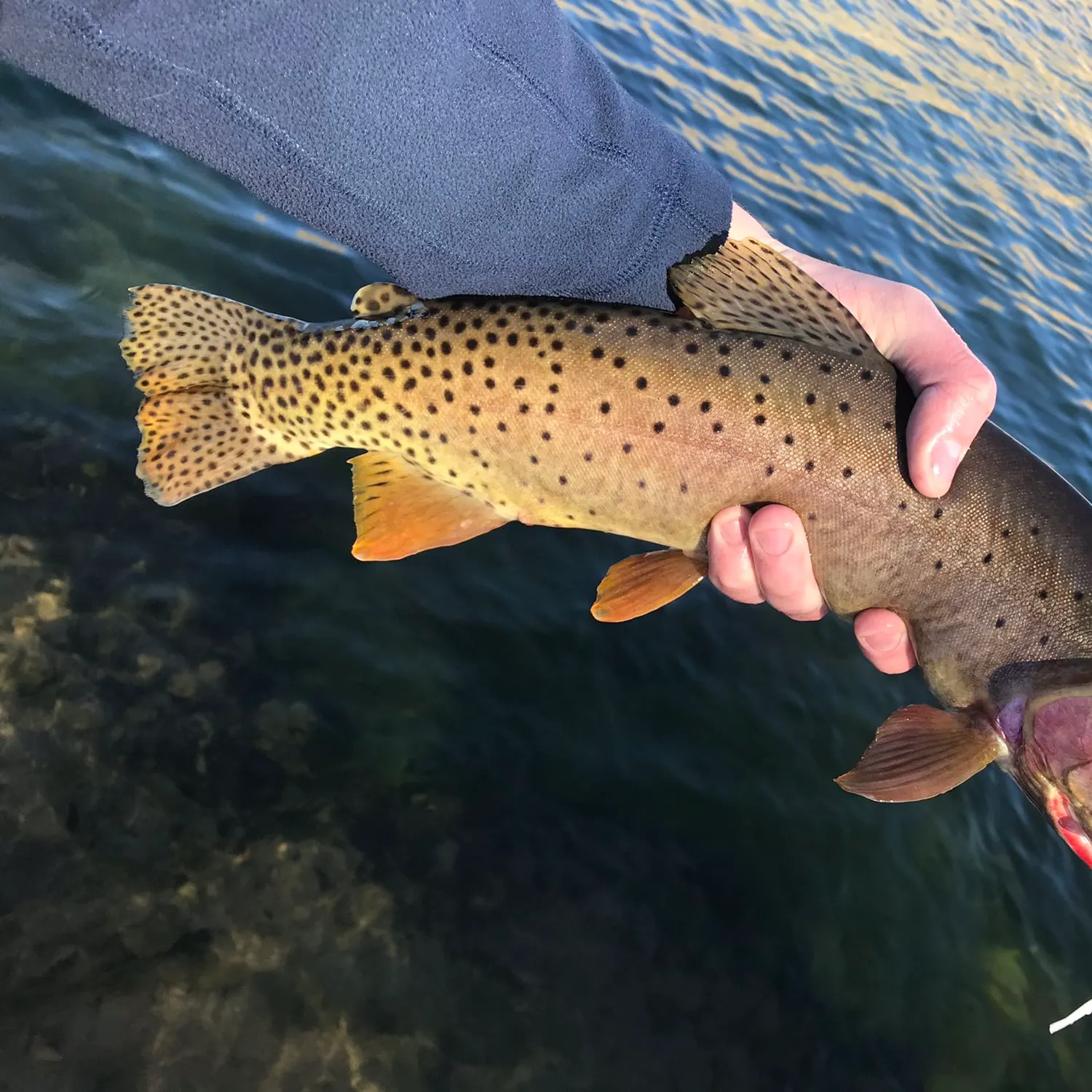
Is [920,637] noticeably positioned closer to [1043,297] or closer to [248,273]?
[248,273]

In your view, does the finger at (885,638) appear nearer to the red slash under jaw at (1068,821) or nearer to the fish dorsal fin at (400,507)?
the red slash under jaw at (1068,821)

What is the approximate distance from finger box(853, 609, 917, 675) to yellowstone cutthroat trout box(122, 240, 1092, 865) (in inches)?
1.9

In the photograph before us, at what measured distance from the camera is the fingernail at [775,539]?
324 centimetres

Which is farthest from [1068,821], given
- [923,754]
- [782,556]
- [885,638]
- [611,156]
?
[611,156]

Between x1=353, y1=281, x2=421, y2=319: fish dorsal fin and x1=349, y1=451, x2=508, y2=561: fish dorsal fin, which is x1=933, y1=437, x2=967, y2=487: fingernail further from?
x1=353, y1=281, x2=421, y2=319: fish dorsal fin

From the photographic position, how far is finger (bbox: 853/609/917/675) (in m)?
3.58

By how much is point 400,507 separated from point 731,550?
128 centimetres

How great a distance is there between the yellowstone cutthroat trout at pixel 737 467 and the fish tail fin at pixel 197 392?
0.54ft

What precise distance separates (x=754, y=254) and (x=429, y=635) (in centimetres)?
339

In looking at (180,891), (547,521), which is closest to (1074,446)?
(547,521)

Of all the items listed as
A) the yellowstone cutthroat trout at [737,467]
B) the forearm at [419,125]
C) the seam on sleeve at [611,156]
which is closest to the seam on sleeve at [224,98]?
the forearm at [419,125]

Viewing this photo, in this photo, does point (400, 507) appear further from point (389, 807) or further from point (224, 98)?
point (389, 807)

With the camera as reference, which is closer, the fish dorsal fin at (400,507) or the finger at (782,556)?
the finger at (782,556)

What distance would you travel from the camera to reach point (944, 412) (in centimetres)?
299
